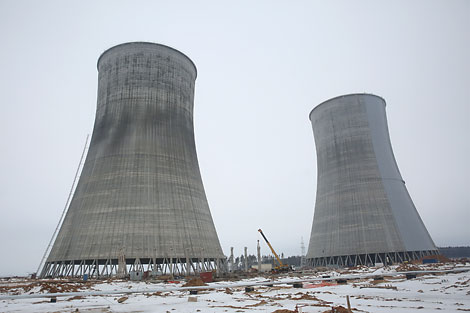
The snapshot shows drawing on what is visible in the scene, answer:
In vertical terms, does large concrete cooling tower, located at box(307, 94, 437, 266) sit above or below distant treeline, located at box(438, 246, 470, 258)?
above

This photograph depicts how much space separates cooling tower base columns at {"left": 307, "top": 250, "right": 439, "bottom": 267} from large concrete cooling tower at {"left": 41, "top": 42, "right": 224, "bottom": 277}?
13.4 metres

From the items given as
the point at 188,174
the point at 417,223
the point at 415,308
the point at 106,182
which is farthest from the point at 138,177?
the point at 417,223

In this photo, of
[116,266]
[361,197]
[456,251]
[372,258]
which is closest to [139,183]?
[116,266]

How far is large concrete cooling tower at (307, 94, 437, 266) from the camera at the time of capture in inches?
1147

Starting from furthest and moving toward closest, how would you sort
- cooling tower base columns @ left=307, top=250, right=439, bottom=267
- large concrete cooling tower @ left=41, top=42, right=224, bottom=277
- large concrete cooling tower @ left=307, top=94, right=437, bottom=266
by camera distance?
cooling tower base columns @ left=307, top=250, right=439, bottom=267 → large concrete cooling tower @ left=307, top=94, right=437, bottom=266 → large concrete cooling tower @ left=41, top=42, right=224, bottom=277

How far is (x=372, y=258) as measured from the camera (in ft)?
105

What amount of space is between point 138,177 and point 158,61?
8995mm

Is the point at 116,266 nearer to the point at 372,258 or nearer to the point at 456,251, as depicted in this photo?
the point at 372,258

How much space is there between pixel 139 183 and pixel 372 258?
23329 millimetres

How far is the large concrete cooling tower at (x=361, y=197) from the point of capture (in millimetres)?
29125

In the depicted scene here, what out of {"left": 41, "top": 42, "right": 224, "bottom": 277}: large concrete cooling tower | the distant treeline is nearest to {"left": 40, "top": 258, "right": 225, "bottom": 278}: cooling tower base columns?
{"left": 41, "top": 42, "right": 224, "bottom": 277}: large concrete cooling tower

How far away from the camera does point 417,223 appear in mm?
30484

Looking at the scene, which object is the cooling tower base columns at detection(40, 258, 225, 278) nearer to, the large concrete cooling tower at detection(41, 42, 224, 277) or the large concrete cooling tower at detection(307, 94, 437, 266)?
the large concrete cooling tower at detection(41, 42, 224, 277)

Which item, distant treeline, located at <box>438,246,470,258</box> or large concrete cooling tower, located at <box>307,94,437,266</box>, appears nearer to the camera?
large concrete cooling tower, located at <box>307,94,437,266</box>
